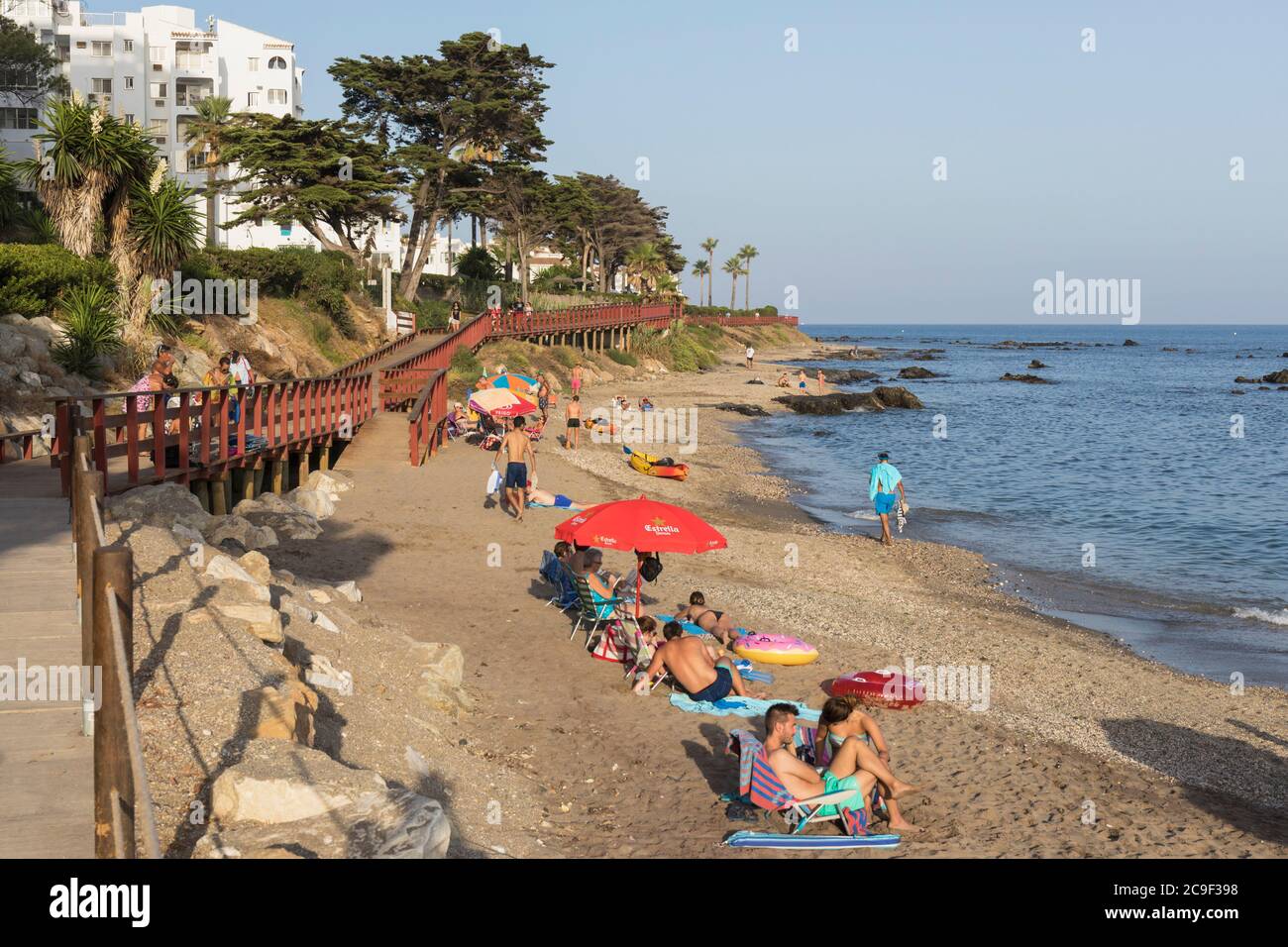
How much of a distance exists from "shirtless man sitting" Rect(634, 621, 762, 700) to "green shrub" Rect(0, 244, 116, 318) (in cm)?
1624

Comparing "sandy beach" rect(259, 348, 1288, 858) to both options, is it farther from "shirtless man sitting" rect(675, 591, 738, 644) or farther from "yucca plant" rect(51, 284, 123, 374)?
"yucca plant" rect(51, 284, 123, 374)

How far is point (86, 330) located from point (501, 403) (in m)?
7.93

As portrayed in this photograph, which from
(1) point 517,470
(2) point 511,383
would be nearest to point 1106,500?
(2) point 511,383

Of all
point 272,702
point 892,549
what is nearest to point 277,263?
point 892,549

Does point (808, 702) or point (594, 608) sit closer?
point (808, 702)

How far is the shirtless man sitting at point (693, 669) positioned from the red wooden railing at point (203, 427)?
18.6 ft

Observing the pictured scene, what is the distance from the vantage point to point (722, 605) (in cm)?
1454

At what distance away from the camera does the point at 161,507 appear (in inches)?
474

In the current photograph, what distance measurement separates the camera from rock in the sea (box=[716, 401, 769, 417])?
47969mm

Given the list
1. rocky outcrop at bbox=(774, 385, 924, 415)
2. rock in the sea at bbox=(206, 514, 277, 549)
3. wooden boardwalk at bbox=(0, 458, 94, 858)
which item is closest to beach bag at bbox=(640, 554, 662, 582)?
rock in the sea at bbox=(206, 514, 277, 549)

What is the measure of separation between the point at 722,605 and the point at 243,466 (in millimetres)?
7275

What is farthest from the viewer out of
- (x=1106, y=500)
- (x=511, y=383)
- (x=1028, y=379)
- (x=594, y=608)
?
(x=1028, y=379)

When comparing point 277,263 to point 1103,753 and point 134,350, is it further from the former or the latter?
point 1103,753

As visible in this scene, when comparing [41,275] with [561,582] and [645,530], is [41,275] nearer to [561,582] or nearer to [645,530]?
[561,582]
